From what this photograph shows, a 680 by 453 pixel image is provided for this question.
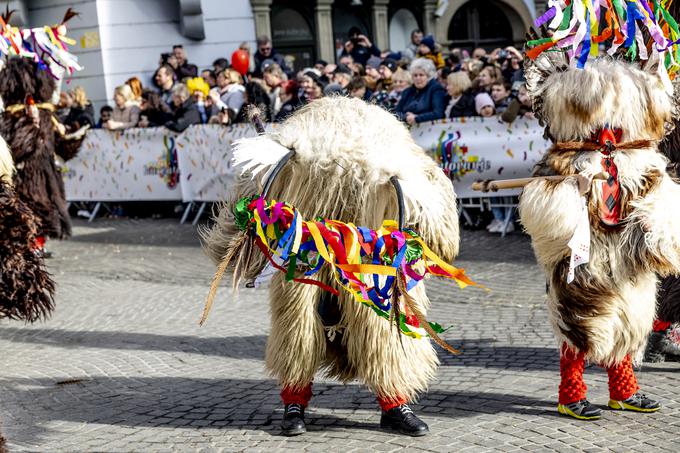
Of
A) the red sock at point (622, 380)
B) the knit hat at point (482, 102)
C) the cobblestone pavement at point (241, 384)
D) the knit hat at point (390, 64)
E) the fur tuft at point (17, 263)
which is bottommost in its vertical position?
the cobblestone pavement at point (241, 384)

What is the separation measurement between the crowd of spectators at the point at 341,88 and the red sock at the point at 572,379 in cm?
429

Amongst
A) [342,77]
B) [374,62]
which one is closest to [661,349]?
[342,77]

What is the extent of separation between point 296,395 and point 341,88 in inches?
310

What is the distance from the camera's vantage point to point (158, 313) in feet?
28.5

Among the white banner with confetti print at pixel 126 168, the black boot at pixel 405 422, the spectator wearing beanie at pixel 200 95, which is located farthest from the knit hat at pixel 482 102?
the black boot at pixel 405 422

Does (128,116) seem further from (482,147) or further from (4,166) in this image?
(4,166)

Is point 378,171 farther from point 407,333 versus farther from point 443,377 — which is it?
point 443,377

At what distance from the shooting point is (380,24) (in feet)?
71.6

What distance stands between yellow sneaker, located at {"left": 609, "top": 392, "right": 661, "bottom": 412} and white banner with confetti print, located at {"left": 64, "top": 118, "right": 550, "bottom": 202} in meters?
5.67

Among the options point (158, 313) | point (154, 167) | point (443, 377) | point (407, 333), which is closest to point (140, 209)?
point (154, 167)

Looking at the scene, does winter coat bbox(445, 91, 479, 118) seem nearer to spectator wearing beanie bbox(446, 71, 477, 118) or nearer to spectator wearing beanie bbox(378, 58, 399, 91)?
spectator wearing beanie bbox(446, 71, 477, 118)

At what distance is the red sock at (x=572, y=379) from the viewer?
5285mm

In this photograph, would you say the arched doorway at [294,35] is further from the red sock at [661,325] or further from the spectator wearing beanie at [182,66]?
the red sock at [661,325]

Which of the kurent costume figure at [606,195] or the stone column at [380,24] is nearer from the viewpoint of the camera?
the kurent costume figure at [606,195]
